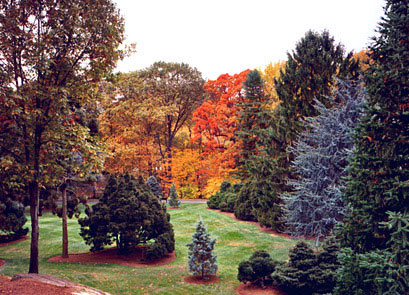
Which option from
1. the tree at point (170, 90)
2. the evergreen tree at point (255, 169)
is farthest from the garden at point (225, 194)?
the tree at point (170, 90)

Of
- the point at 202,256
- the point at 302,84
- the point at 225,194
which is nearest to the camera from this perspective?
the point at 202,256

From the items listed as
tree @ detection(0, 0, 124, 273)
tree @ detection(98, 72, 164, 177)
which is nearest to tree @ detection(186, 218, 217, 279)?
tree @ detection(0, 0, 124, 273)

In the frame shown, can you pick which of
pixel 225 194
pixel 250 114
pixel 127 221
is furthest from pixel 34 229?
pixel 250 114

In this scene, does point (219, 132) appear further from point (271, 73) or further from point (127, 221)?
point (127, 221)

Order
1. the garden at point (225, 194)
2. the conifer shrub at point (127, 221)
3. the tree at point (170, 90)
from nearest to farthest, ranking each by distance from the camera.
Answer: the garden at point (225, 194) < the conifer shrub at point (127, 221) < the tree at point (170, 90)

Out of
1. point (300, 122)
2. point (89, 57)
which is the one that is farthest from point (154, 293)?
point (300, 122)

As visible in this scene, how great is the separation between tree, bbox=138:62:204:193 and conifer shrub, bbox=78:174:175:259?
18.4m

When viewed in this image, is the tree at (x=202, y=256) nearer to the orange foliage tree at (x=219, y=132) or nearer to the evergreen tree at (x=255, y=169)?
the evergreen tree at (x=255, y=169)

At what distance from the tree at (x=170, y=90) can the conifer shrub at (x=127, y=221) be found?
1838cm

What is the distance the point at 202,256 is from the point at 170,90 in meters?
Result: 25.3

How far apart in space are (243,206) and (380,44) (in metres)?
15.8

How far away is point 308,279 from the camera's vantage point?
812cm

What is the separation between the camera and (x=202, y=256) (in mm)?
10641

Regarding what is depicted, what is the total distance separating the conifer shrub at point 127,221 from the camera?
A: 41.8 feet
